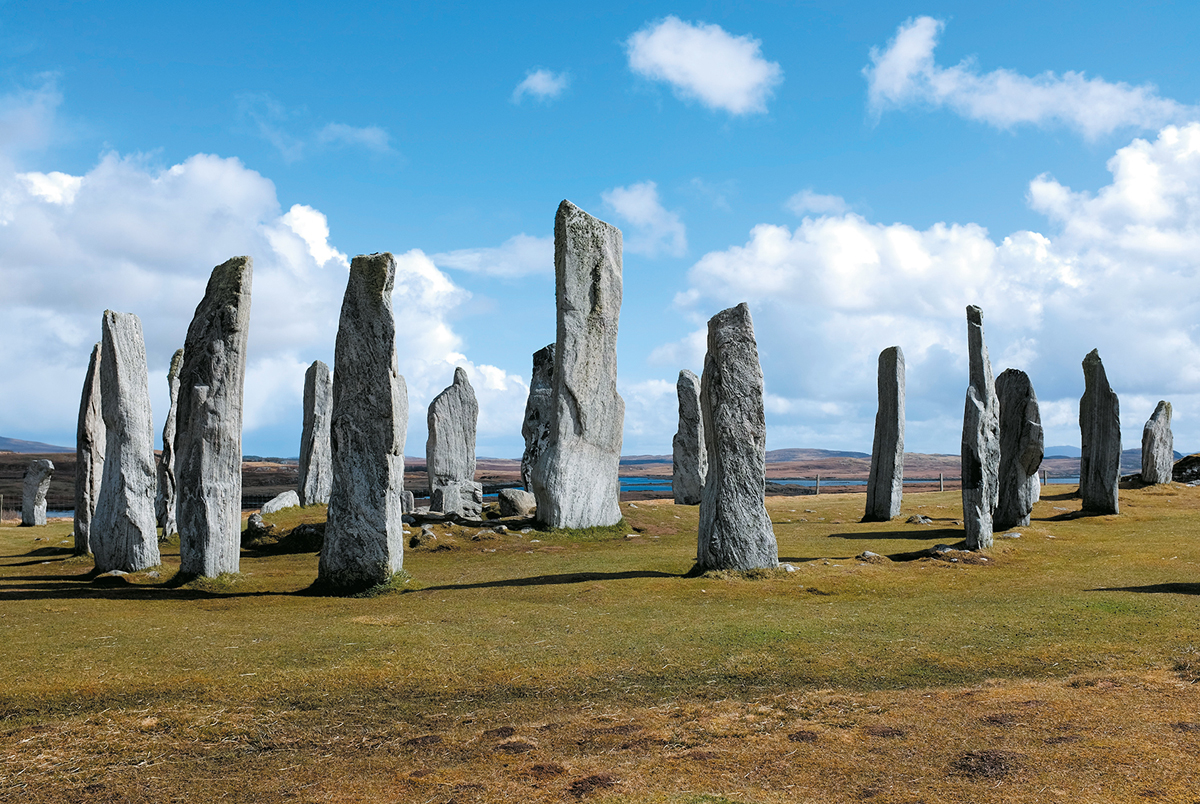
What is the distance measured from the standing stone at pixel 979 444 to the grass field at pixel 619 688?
1.56 m

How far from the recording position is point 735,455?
1271 cm

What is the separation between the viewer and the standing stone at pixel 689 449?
27672mm

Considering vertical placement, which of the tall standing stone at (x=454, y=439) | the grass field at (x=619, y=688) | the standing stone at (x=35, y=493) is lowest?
the grass field at (x=619, y=688)

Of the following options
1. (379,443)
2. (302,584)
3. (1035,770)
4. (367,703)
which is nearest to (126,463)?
(302,584)

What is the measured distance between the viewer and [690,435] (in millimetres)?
27953

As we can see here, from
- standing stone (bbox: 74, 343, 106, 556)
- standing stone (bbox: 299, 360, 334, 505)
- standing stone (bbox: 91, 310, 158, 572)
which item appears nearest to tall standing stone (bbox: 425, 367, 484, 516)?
standing stone (bbox: 299, 360, 334, 505)

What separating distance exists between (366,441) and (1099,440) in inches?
724

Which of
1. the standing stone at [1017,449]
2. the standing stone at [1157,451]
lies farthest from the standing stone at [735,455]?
the standing stone at [1157,451]

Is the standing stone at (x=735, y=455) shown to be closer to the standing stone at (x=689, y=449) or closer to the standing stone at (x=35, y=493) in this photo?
the standing stone at (x=689, y=449)

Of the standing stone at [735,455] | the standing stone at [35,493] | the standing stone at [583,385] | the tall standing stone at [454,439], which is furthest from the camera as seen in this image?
the standing stone at [35,493]

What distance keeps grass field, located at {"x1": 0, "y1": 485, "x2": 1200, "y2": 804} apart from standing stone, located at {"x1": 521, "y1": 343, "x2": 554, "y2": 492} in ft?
29.5

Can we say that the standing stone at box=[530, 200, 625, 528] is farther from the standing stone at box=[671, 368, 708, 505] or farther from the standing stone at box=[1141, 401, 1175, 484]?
the standing stone at box=[1141, 401, 1175, 484]

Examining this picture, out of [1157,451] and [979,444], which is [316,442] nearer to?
[979,444]

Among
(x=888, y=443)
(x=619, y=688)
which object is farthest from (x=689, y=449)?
(x=619, y=688)
